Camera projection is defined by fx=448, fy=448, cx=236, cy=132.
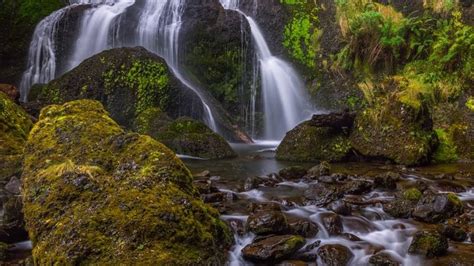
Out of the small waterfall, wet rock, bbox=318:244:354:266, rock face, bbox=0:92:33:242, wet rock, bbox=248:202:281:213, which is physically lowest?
wet rock, bbox=318:244:354:266

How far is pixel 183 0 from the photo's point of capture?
56.7ft

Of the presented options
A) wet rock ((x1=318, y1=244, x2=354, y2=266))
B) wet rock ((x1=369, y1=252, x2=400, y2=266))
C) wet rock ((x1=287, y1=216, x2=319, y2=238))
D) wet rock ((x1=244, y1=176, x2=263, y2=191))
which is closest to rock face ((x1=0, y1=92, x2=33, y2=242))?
wet rock ((x1=287, y1=216, x2=319, y2=238))

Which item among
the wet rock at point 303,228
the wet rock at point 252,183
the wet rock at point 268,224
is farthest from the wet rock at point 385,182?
the wet rock at point 268,224

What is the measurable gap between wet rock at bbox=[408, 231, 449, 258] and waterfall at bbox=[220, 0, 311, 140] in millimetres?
10508

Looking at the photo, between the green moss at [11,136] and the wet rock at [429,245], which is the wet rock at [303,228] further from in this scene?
the green moss at [11,136]

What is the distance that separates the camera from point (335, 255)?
14.5 ft

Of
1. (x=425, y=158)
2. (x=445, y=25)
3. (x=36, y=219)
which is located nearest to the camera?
(x=36, y=219)

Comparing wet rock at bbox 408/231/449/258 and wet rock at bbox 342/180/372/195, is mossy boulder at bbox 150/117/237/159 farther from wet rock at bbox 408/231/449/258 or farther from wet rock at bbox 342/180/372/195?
wet rock at bbox 408/231/449/258

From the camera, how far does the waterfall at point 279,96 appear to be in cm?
1537

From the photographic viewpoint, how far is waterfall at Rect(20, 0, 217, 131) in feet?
51.2

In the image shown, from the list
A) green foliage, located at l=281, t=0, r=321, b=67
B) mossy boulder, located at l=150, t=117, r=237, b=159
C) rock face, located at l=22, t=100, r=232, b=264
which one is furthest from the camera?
green foliage, located at l=281, t=0, r=321, b=67

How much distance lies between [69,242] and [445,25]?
1248 cm

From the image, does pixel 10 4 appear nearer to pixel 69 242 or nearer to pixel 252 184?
pixel 252 184

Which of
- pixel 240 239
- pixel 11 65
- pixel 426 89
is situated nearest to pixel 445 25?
pixel 426 89
